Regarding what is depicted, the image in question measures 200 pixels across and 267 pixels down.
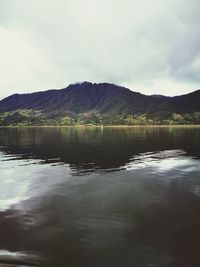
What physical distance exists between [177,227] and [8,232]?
38.9 feet

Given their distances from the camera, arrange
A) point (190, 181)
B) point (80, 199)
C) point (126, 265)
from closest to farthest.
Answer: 1. point (126, 265)
2. point (80, 199)
3. point (190, 181)

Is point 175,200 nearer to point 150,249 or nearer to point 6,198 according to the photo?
point 150,249

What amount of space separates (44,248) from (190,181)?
22.5 m

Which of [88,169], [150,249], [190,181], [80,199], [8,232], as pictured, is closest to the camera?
[150,249]

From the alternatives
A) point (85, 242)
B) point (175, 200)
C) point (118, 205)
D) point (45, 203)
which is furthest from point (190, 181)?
point (85, 242)

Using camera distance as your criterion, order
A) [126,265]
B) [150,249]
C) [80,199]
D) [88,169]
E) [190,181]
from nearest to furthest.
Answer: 1. [126,265]
2. [150,249]
3. [80,199]
4. [190,181]
5. [88,169]

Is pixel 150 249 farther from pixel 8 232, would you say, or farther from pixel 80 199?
pixel 80 199

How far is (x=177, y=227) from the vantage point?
767 inches

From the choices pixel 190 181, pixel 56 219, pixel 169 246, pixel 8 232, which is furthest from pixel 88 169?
pixel 169 246

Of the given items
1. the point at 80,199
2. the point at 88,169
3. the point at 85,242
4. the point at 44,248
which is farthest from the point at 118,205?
the point at 88,169

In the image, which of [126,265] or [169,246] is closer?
[126,265]

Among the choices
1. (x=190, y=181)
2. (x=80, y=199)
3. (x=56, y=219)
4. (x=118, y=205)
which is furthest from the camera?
(x=190, y=181)

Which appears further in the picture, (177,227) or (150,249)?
(177,227)

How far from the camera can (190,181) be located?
1319 inches
